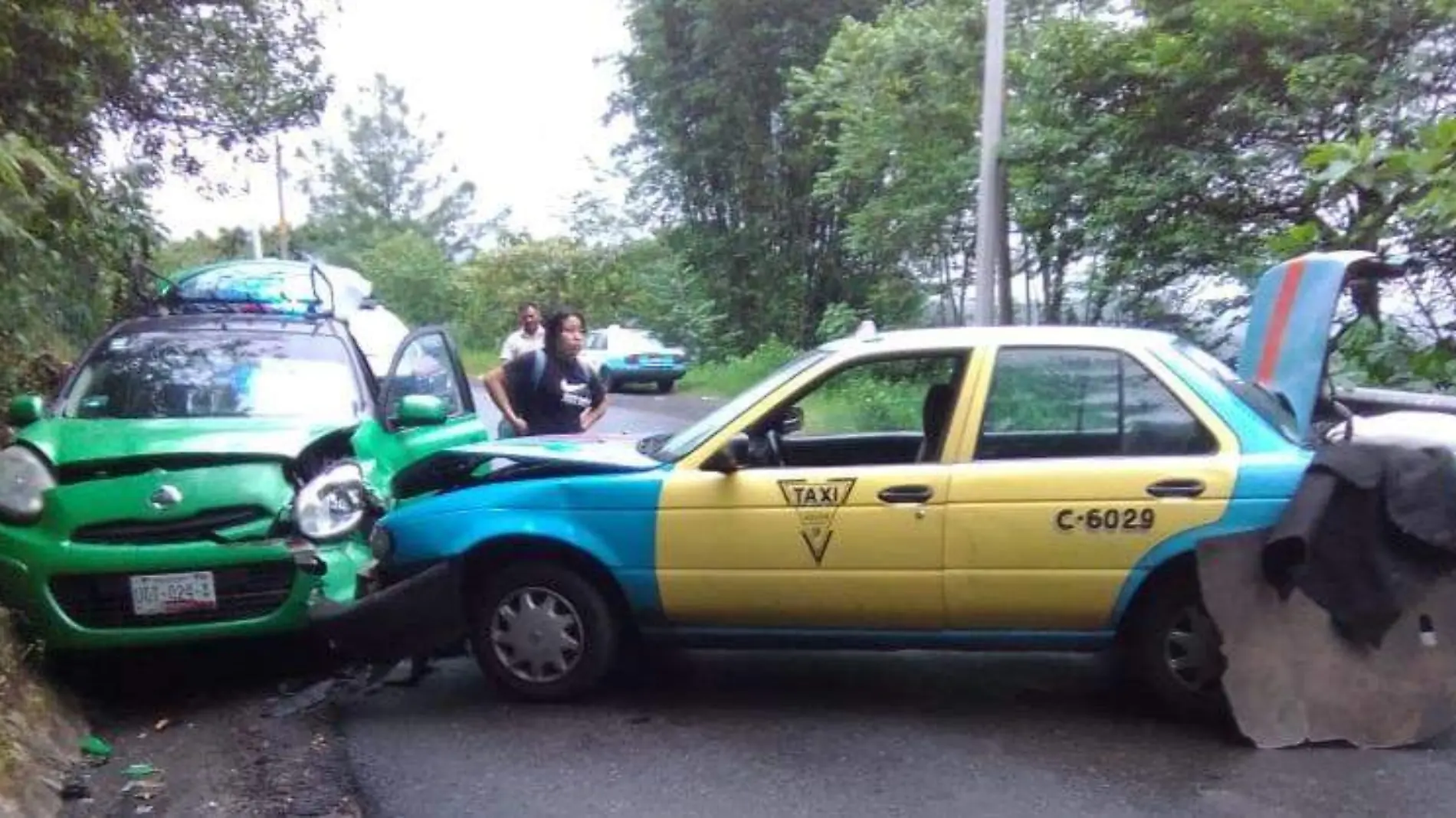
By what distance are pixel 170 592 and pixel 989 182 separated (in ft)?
29.1

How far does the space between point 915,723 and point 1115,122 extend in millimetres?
8706

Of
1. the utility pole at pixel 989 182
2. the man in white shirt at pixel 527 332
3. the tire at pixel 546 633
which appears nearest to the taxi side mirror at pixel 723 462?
the tire at pixel 546 633

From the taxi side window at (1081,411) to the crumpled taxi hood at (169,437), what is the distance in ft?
10.00

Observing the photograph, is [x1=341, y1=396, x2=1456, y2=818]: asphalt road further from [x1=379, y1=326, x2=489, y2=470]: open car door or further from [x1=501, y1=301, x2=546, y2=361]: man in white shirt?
[x1=501, y1=301, x2=546, y2=361]: man in white shirt

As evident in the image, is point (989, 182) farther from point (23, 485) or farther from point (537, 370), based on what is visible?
point (23, 485)

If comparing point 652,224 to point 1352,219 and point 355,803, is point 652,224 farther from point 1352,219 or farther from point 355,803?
point 355,803

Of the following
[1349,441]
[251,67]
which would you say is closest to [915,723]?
[1349,441]

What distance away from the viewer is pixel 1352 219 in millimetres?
10047

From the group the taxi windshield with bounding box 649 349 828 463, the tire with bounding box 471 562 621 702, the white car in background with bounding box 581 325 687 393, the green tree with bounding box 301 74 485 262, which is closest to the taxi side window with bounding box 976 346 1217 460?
the taxi windshield with bounding box 649 349 828 463

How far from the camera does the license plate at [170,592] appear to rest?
550 cm

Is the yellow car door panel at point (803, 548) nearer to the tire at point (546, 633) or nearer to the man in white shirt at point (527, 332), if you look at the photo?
the tire at point (546, 633)

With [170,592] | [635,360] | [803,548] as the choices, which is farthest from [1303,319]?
[635,360]

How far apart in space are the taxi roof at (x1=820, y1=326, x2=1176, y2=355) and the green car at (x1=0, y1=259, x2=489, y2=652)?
2.37 metres

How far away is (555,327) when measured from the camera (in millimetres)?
8055
